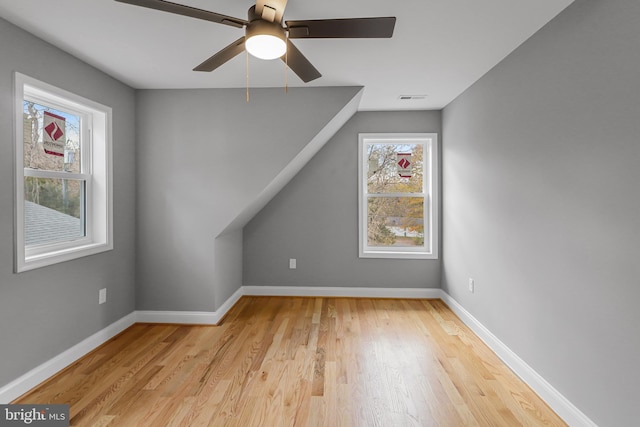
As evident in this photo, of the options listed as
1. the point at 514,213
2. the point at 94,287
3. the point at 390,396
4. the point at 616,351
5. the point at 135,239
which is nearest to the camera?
the point at 616,351

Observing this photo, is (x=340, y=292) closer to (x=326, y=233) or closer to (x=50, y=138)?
(x=326, y=233)

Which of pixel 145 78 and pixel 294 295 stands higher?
pixel 145 78

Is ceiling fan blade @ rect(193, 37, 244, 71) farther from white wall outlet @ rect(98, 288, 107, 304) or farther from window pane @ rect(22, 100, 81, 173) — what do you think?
white wall outlet @ rect(98, 288, 107, 304)

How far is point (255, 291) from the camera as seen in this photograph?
4340mm

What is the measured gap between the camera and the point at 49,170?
2531mm

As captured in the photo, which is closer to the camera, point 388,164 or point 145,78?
point 145,78

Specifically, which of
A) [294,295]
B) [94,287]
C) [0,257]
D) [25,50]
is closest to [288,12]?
[25,50]

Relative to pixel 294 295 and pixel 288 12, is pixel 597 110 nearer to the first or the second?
pixel 288 12

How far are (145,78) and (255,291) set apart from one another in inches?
105

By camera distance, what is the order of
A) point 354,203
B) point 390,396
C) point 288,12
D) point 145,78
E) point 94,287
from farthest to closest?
point 354,203, point 145,78, point 94,287, point 390,396, point 288,12

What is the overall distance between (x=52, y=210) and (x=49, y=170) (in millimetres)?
305

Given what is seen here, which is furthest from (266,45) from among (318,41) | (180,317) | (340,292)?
(340,292)

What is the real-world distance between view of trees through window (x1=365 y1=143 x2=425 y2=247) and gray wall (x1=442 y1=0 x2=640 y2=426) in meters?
1.35

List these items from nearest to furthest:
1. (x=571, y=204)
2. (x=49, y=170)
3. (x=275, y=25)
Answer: (x=275, y=25) → (x=571, y=204) → (x=49, y=170)
